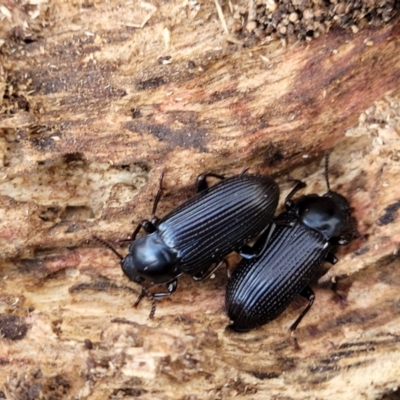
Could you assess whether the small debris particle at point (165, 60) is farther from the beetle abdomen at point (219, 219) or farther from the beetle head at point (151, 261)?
the beetle head at point (151, 261)

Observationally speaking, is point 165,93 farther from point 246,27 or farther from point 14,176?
point 14,176

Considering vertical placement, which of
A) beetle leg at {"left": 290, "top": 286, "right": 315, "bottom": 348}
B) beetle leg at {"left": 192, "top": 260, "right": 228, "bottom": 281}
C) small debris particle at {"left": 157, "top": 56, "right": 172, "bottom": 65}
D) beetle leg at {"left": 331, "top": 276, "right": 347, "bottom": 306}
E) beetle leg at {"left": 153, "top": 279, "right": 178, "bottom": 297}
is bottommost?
beetle leg at {"left": 290, "top": 286, "right": 315, "bottom": 348}

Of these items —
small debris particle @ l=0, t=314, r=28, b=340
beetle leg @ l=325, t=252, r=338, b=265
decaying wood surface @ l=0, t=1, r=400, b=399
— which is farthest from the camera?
beetle leg @ l=325, t=252, r=338, b=265

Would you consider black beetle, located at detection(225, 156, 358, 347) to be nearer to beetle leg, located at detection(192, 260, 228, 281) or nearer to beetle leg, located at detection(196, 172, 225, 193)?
beetle leg, located at detection(192, 260, 228, 281)

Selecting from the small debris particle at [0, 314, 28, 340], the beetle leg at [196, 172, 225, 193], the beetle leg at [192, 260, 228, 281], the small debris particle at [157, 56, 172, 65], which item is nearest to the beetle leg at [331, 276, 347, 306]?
the beetle leg at [192, 260, 228, 281]

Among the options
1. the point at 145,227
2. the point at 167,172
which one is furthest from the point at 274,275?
the point at 167,172

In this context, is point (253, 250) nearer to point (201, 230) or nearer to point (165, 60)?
point (201, 230)
